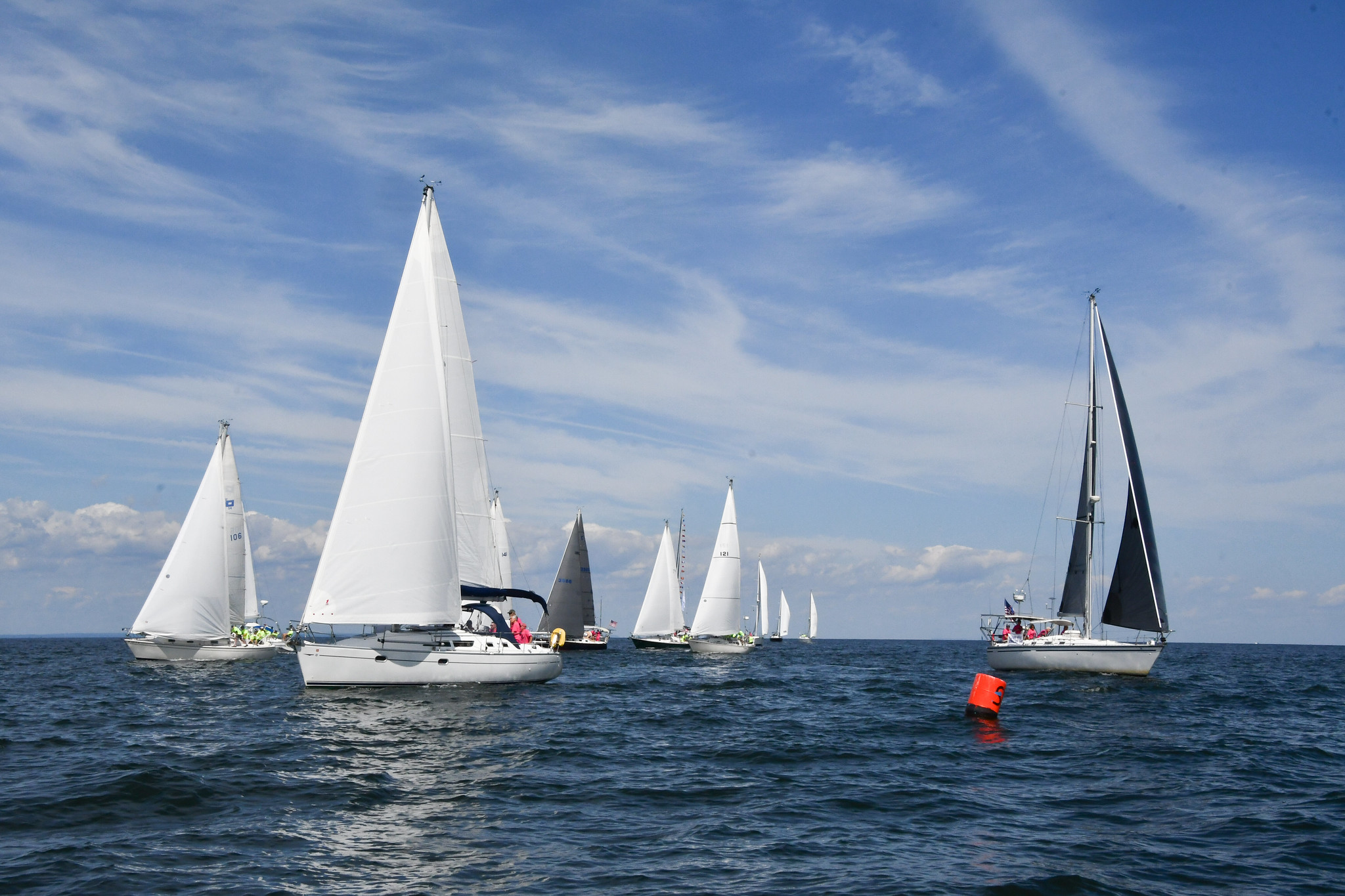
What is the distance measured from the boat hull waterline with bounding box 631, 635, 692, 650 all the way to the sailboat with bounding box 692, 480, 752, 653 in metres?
10.0

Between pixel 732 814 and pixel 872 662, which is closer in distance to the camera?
pixel 732 814

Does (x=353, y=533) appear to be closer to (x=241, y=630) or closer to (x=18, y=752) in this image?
(x=18, y=752)

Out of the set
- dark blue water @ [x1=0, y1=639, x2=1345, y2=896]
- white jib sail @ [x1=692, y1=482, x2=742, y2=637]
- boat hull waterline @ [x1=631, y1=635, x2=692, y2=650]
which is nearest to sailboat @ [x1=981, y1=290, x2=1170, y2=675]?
dark blue water @ [x1=0, y1=639, x2=1345, y2=896]

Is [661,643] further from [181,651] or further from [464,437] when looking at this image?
[464,437]

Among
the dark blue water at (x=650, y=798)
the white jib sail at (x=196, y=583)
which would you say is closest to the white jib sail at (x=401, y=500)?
the dark blue water at (x=650, y=798)

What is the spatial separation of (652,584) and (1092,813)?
215ft

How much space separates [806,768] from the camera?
18812 mm

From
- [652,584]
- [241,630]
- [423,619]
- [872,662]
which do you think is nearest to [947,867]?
[423,619]

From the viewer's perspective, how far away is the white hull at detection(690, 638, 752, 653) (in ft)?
232

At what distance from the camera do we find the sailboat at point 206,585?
47.4 meters

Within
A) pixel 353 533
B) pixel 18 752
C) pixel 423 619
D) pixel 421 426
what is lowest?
pixel 18 752

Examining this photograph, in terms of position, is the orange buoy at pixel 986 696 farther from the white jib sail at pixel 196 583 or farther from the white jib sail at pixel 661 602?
the white jib sail at pixel 661 602

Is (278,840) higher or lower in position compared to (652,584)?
lower

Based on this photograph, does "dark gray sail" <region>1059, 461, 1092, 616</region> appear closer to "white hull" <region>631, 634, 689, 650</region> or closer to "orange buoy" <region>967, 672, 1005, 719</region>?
"orange buoy" <region>967, 672, 1005, 719</region>
